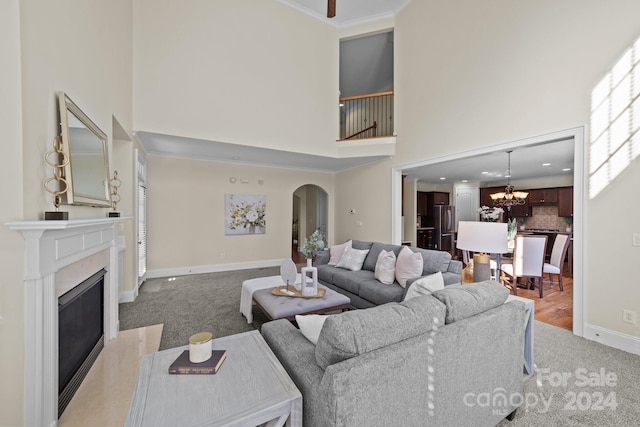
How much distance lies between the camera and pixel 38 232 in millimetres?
1351

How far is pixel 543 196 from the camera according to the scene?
7480 mm

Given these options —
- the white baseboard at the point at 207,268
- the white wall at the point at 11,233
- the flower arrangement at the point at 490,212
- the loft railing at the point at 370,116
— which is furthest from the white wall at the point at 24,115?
the flower arrangement at the point at 490,212

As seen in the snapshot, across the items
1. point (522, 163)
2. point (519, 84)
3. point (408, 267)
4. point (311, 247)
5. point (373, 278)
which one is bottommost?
point (373, 278)

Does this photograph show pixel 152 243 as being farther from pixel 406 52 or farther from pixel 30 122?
pixel 406 52

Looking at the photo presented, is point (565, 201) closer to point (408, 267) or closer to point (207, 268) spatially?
point (408, 267)

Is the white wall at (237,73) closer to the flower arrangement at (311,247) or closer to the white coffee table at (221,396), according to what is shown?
the flower arrangement at (311,247)

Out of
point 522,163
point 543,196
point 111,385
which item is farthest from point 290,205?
point 543,196

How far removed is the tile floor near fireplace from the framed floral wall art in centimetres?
334

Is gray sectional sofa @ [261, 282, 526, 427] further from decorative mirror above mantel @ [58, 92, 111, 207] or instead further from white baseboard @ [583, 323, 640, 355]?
white baseboard @ [583, 323, 640, 355]

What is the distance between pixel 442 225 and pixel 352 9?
21.0ft

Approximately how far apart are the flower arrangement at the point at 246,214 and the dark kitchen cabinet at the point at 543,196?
7655 millimetres

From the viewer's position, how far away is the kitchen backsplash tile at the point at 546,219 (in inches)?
290


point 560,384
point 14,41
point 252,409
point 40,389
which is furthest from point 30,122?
point 560,384

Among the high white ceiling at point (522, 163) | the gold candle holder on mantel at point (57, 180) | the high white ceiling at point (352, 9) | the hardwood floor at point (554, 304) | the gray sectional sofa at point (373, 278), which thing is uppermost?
the high white ceiling at point (352, 9)
